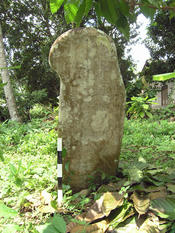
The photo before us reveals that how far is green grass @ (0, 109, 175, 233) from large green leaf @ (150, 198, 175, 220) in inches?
26.8

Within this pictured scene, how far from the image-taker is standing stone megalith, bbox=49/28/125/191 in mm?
2119

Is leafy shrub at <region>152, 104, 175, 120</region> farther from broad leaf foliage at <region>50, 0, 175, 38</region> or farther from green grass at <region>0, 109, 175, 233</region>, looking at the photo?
broad leaf foliage at <region>50, 0, 175, 38</region>

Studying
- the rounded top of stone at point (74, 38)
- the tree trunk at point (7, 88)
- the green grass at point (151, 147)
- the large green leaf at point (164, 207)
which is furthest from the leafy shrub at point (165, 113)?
the large green leaf at point (164, 207)

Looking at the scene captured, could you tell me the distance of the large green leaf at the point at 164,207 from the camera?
5.02 ft

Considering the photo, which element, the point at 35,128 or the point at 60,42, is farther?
the point at 35,128

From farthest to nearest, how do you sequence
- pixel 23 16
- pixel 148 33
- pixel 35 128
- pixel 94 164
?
pixel 148 33 → pixel 23 16 → pixel 35 128 → pixel 94 164

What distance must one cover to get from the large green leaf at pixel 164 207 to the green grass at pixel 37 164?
0.68 metres

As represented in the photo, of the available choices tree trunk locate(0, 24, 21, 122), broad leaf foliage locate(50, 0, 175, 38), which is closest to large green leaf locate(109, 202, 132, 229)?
broad leaf foliage locate(50, 0, 175, 38)

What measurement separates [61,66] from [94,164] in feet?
3.94

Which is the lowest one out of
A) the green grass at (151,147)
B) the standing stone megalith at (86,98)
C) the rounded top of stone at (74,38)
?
the green grass at (151,147)

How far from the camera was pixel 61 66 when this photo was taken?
2.16m

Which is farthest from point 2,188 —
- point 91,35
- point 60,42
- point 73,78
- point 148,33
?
point 148,33

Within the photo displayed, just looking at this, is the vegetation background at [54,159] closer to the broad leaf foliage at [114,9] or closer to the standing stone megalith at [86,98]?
the broad leaf foliage at [114,9]

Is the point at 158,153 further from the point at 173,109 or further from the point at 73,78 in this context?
the point at 173,109
